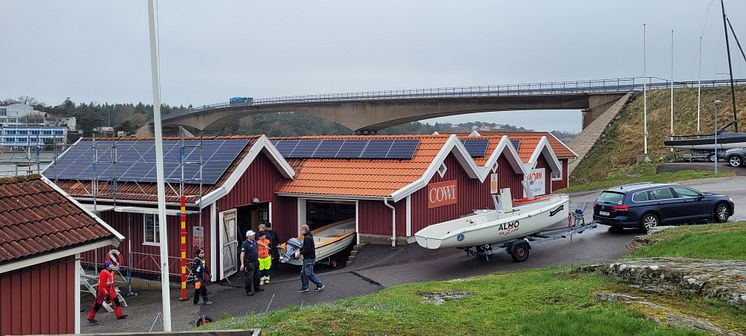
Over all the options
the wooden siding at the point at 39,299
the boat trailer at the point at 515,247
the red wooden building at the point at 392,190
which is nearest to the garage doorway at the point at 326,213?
the red wooden building at the point at 392,190

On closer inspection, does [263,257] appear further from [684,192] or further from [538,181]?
[538,181]

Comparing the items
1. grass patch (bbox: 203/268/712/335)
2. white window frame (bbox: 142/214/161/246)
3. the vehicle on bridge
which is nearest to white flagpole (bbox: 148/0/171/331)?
grass patch (bbox: 203/268/712/335)

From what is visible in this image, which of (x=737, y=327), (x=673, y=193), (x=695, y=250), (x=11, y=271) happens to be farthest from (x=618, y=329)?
(x=673, y=193)

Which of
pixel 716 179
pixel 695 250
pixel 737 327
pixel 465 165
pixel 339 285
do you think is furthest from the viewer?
pixel 716 179

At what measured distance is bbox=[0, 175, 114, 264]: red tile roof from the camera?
29.1 feet

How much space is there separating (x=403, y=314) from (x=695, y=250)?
772 centimetres

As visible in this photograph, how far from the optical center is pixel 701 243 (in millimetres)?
13344

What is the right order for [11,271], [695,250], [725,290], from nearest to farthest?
[725,290], [11,271], [695,250]

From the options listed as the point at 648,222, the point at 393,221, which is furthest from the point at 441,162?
the point at 648,222

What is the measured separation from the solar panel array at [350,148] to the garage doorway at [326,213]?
5.73 ft

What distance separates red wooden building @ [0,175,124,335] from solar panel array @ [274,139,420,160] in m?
12.2

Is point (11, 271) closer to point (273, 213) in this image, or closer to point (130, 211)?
point (130, 211)

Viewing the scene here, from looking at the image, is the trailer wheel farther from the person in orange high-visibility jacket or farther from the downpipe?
the person in orange high-visibility jacket

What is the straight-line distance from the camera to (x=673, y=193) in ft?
63.7
